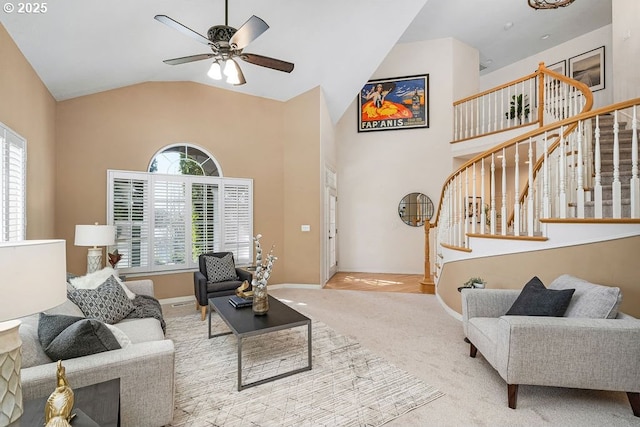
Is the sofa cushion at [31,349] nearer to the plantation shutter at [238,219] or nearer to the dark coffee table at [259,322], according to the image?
the dark coffee table at [259,322]

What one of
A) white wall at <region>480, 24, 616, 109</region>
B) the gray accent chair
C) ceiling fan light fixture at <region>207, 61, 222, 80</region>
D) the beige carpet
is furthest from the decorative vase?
white wall at <region>480, 24, 616, 109</region>

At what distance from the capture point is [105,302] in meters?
2.78

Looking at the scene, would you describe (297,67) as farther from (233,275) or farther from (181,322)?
(181,322)

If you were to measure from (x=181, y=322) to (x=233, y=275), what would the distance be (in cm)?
89

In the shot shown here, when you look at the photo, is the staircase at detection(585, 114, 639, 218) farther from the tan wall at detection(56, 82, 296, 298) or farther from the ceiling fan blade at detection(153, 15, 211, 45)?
the tan wall at detection(56, 82, 296, 298)

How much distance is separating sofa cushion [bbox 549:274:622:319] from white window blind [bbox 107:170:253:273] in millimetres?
4528

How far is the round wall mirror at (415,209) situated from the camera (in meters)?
7.11

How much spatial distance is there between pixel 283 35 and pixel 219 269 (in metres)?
3.40

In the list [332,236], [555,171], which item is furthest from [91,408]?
[332,236]

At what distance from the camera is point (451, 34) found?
6.89 meters

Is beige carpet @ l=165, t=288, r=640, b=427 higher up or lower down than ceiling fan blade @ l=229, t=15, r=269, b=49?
lower down

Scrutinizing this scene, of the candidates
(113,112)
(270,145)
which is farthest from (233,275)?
(113,112)

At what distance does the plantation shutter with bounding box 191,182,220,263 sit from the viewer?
513 centimetres

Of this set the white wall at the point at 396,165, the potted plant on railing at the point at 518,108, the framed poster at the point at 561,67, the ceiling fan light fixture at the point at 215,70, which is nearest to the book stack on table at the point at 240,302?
the ceiling fan light fixture at the point at 215,70
